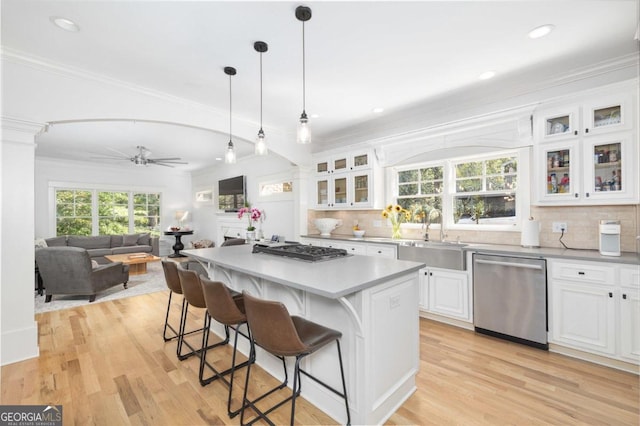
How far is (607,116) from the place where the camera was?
2566 mm

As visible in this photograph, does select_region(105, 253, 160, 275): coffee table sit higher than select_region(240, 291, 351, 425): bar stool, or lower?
lower

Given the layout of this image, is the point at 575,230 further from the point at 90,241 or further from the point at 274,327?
the point at 90,241

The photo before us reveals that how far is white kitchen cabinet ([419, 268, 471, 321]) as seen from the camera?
3.10 metres

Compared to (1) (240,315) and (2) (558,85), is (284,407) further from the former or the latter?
(2) (558,85)

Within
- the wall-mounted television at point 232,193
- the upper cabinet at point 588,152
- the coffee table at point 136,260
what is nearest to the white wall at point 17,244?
the coffee table at point 136,260

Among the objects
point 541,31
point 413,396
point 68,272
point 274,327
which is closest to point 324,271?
point 274,327

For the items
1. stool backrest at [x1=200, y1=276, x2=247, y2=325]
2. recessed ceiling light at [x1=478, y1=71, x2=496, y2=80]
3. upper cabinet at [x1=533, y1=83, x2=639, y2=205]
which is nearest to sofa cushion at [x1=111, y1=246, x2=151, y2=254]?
stool backrest at [x1=200, y1=276, x2=247, y2=325]

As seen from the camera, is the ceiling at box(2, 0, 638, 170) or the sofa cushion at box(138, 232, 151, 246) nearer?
the ceiling at box(2, 0, 638, 170)

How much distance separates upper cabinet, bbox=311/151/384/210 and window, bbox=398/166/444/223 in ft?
1.17

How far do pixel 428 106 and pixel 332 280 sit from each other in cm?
301

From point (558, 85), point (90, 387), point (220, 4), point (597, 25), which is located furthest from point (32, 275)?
point (558, 85)

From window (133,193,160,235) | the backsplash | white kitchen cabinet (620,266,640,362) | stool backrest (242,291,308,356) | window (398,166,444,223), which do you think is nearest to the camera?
stool backrest (242,291,308,356)

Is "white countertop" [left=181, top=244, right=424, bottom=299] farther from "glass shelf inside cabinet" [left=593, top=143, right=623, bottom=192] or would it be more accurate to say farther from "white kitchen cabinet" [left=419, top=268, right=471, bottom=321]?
"glass shelf inside cabinet" [left=593, top=143, right=623, bottom=192]

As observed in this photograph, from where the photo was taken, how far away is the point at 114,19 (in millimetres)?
2016
